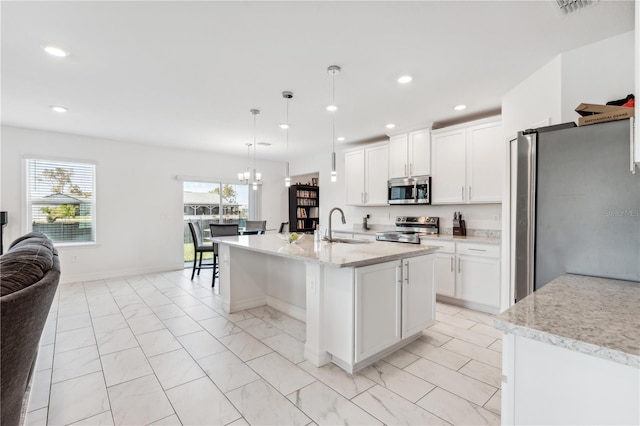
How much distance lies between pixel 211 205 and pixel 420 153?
455cm

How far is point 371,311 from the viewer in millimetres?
2240

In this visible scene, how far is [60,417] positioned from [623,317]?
279 cm

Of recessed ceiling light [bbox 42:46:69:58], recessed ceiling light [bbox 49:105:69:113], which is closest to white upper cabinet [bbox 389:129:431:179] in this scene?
recessed ceiling light [bbox 42:46:69:58]

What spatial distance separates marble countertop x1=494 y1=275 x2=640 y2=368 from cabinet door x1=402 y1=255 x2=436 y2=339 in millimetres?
1267

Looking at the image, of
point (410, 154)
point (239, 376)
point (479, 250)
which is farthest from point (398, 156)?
point (239, 376)

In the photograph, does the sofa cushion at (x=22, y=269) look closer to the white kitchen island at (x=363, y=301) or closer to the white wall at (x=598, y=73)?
the white kitchen island at (x=363, y=301)

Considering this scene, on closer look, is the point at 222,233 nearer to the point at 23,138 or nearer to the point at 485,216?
the point at 23,138

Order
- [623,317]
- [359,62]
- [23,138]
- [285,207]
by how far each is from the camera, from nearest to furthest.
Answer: [623,317]
[359,62]
[23,138]
[285,207]

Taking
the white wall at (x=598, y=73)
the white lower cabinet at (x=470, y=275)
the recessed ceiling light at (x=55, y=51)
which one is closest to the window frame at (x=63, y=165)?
the recessed ceiling light at (x=55, y=51)

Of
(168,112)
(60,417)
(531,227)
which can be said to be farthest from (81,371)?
(531,227)

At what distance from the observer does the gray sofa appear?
94cm

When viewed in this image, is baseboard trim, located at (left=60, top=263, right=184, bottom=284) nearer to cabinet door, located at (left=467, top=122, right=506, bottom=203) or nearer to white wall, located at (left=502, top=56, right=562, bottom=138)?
cabinet door, located at (left=467, top=122, right=506, bottom=203)

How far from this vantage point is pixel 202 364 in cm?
235

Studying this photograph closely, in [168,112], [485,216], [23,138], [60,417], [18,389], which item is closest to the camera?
[18,389]
